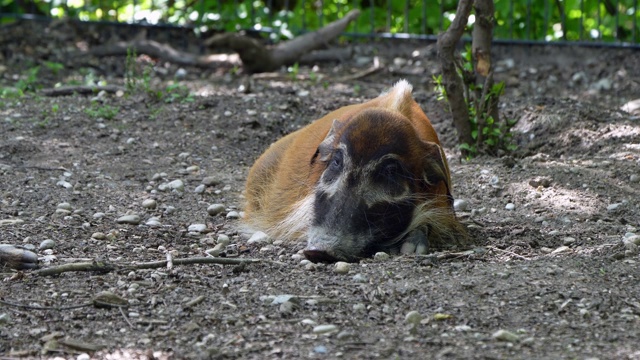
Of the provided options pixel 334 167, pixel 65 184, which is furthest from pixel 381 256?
pixel 65 184

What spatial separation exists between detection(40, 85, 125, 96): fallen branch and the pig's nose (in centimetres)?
461

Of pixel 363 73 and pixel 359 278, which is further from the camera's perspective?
pixel 363 73

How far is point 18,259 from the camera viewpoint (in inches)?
174

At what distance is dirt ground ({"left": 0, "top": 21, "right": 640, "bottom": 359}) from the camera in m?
3.62

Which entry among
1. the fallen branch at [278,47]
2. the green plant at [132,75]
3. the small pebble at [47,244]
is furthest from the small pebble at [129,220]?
the fallen branch at [278,47]

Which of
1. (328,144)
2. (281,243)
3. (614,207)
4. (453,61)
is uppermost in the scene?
(453,61)

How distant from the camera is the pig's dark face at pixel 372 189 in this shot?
4.87 metres

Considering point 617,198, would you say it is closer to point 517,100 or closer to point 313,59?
point 517,100

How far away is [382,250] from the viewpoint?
4984 mm

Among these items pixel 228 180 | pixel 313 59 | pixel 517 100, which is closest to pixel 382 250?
pixel 228 180

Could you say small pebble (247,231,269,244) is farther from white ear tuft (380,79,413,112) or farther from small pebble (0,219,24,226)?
small pebble (0,219,24,226)

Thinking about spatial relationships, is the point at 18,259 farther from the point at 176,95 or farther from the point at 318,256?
the point at 176,95

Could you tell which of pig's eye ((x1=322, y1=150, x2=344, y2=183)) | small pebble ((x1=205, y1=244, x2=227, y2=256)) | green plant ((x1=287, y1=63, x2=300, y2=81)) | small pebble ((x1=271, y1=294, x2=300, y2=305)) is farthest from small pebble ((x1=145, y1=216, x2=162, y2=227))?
green plant ((x1=287, y1=63, x2=300, y2=81))

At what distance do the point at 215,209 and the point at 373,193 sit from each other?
56.2 inches
